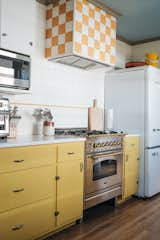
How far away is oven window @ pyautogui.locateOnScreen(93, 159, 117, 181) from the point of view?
268cm

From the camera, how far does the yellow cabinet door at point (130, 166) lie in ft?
10.3

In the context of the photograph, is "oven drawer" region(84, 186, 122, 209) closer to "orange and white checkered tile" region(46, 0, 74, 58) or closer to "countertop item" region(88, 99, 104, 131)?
"countertop item" region(88, 99, 104, 131)

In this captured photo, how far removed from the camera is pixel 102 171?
2.78 m

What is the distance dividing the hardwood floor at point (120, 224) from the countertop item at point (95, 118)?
1064mm

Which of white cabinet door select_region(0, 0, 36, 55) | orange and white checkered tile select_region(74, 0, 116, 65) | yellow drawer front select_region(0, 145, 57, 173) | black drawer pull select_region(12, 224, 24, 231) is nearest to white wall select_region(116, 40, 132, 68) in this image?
orange and white checkered tile select_region(74, 0, 116, 65)

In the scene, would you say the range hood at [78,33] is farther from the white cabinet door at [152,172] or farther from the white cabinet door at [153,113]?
the white cabinet door at [152,172]

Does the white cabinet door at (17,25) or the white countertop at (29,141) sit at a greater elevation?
the white cabinet door at (17,25)

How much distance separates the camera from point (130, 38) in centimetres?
412

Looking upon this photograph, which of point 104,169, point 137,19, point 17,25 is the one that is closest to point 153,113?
point 104,169

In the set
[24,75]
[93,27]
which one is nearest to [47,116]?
[24,75]

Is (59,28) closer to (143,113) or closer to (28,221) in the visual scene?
(143,113)

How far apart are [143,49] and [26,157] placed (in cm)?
322

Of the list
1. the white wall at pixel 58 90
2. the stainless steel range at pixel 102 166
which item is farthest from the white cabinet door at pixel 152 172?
the white wall at pixel 58 90

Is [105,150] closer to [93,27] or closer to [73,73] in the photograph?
[73,73]
